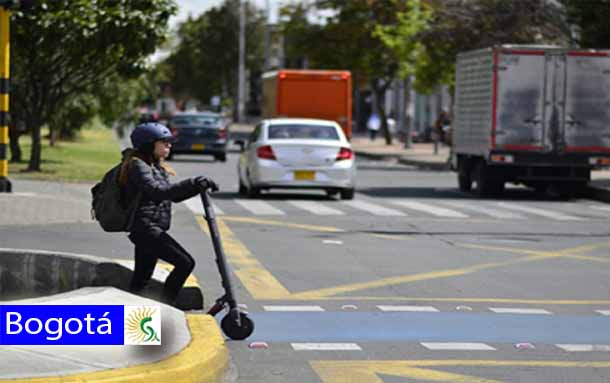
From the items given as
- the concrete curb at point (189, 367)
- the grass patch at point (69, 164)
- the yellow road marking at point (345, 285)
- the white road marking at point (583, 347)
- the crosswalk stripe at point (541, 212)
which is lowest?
the grass patch at point (69, 164)

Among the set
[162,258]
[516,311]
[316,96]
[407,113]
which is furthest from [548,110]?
[407,113]

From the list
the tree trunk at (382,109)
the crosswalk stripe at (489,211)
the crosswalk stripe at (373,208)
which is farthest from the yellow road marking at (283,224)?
the tree trunk at (382,109)

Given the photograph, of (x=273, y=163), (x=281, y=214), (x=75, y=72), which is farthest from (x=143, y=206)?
(x=75, y=72)

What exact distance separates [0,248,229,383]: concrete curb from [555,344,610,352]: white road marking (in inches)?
99.3

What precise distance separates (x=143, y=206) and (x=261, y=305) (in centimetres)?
221

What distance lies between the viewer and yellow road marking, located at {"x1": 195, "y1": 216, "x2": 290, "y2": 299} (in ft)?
44.8

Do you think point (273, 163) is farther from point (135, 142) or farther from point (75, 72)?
point (135, 142)

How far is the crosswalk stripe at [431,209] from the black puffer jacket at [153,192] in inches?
536

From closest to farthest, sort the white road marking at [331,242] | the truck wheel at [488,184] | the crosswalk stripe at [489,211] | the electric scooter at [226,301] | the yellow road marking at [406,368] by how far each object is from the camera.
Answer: the yellow road marking at [406,368]
the electric scooter at [226,301]
the white road marking at [331,242]
the crosswalk stripe at [489,211]
the truck wheel at [488,184]

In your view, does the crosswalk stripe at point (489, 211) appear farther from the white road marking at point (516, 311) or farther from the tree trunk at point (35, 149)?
the white road marking at point (516, 311)

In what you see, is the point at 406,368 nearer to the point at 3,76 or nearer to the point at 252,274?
the point at 252,274

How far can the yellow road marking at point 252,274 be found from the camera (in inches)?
538

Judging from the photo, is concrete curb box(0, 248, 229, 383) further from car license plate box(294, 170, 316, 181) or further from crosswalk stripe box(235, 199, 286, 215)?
car license plate box(294, 170, 316, 181)

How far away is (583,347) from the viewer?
1088 cm
